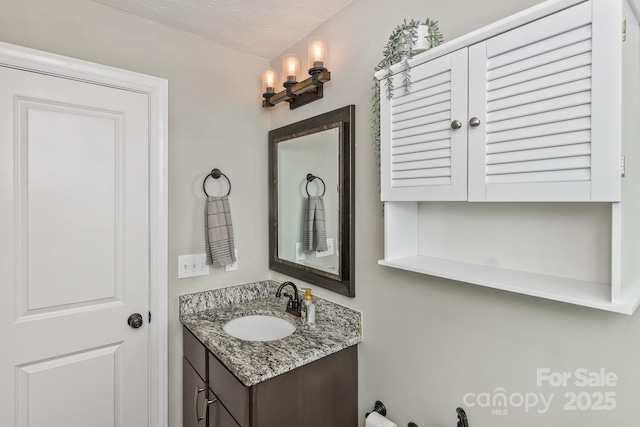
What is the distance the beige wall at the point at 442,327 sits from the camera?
2.82 feet

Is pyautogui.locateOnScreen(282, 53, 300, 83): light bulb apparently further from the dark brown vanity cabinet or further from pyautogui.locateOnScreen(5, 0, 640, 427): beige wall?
the dark brown vanity cabinet

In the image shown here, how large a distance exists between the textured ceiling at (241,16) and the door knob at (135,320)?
1.53 metres

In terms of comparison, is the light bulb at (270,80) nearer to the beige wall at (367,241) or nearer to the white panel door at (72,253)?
the beige wall at (367,241)

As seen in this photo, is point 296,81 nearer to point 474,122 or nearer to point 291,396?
point 474,122

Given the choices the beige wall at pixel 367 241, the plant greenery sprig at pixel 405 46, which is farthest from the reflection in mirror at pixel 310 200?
the plant greenery sprig at pixel 405 46

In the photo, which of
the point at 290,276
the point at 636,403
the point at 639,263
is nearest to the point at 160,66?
the point at 290,276

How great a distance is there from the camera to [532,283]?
2.86 ft

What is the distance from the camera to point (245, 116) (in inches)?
79.5

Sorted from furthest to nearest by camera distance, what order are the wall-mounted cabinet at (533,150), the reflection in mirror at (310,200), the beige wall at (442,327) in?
the reflection in mirror at (310,200) < the beige wall at (442,327) < the wall-mounted cabinet at (533,150)

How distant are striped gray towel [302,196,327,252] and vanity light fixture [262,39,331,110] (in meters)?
0.56

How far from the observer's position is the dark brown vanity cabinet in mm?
1185

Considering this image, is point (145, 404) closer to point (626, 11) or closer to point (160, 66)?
point (160, 66)

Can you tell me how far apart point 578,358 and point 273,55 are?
2082 millimetres

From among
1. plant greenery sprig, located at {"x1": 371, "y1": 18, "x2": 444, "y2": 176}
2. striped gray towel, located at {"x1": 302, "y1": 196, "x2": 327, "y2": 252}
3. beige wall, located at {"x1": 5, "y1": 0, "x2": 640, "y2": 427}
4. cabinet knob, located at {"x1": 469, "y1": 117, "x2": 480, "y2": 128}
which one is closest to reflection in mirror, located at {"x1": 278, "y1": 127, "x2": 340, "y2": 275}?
striped gray towel, located at {"x1": 302, "y1": 196, "x2": 327, "y2": 252}
